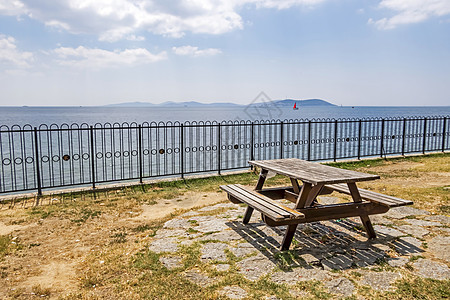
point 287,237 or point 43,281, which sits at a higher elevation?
point 287,237

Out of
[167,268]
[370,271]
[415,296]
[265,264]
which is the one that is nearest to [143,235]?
Answer: [167,268]

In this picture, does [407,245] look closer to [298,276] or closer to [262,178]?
[298,276]

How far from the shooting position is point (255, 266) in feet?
14.1

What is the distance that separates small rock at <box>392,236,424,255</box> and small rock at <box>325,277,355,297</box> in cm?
127

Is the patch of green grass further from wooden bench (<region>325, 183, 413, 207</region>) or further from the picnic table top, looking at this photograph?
wooden bench (<region>325, 183, 413, 207</region>)

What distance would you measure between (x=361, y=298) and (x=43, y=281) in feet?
11.6

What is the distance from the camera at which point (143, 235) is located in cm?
562

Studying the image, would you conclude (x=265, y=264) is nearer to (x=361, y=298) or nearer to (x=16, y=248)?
(x=361, y=298)

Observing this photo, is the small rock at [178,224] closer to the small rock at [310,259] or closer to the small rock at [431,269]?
the small rock at [310,259]

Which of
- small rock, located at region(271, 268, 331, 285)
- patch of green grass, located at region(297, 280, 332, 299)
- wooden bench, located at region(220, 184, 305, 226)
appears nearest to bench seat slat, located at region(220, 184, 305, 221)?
wooden bench, located at region(220, 184, 305, 226)

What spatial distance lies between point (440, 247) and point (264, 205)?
8.07 feet

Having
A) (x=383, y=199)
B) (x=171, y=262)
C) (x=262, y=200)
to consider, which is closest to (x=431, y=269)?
(x=383, y=199)

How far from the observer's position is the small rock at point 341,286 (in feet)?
12.0

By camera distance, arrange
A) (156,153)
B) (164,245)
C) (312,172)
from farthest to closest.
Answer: (156,153) → (312,172) → (164,245)
